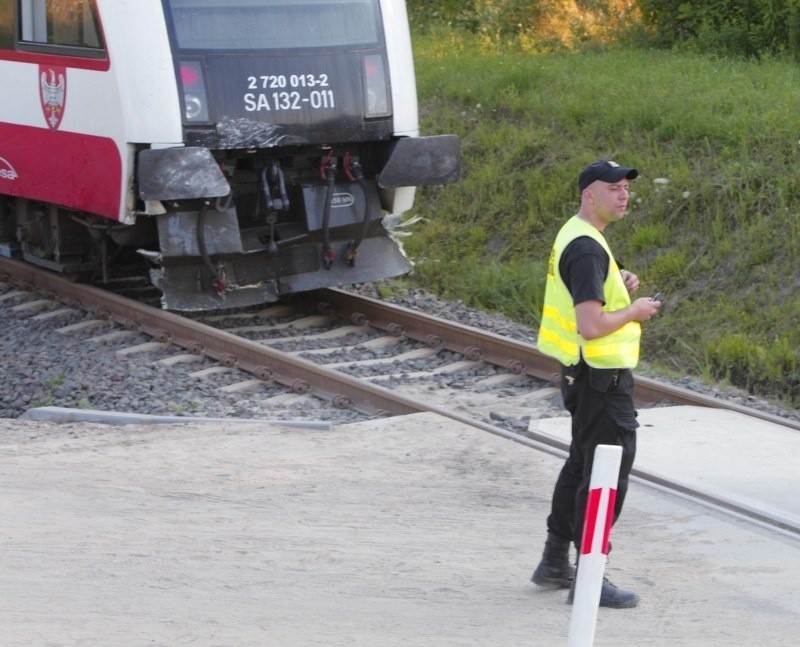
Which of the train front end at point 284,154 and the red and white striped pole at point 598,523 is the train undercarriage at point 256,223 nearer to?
the train front end at point 284,154

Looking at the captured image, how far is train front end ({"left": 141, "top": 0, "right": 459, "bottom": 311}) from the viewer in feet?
30.9

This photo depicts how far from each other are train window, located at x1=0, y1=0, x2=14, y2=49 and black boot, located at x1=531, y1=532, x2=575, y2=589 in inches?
266

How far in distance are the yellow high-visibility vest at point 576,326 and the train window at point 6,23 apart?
6.42m

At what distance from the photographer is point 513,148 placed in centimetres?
1309

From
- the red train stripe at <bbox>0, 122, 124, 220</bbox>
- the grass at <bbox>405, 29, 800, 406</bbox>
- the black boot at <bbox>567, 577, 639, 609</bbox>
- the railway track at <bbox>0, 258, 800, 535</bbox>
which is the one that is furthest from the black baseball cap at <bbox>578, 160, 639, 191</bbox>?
the red train stripe at <bbox>0, 122, 124, 220</bbox>

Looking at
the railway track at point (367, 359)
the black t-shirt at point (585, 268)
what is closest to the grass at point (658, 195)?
the railway track at point (367, 359)

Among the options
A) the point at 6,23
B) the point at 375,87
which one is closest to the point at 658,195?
the point at 375,87

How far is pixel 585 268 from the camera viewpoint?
5.03 metres

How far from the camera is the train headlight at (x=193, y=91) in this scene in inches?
368

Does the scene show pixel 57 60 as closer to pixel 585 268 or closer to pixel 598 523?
pixel 585 268

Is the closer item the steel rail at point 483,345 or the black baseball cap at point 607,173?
the black baseball cap at point 607,173

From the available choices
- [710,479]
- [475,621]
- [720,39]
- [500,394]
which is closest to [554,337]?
[475,621]

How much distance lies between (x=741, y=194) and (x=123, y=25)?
15.9ft

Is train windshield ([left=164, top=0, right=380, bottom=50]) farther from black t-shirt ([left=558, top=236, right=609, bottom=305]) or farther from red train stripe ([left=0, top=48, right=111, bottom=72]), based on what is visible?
black t-shirt ([left=558, top=236, right=609, bottom=305])
